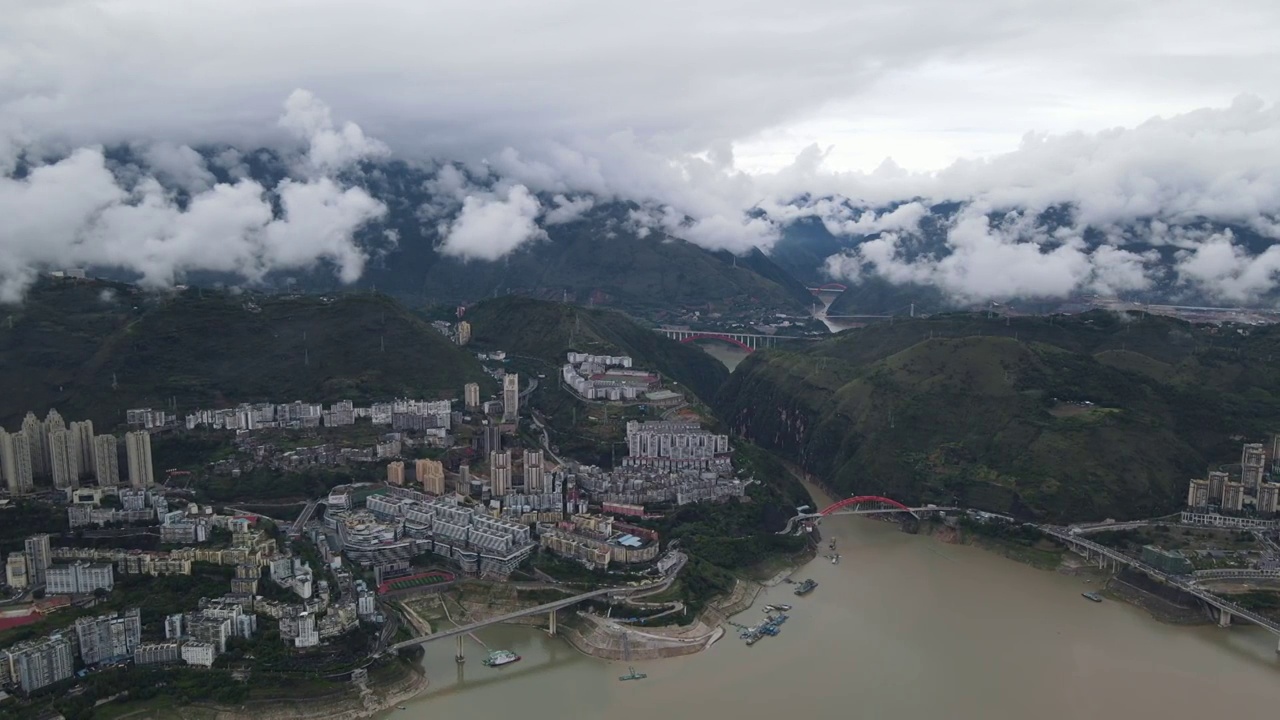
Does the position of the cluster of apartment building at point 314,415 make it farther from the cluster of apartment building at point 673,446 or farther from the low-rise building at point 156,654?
the low-rise building at point 156,654

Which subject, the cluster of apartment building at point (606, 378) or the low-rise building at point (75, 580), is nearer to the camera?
the low-rise building at point (75, 580)

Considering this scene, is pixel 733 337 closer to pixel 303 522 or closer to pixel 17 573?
pixel 303 522

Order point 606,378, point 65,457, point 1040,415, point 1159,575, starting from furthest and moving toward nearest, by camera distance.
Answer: point 606,378 → point 1040,415 → point 65,457 → point 1159,575

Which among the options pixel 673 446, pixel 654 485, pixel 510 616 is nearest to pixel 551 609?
pixel 510 616

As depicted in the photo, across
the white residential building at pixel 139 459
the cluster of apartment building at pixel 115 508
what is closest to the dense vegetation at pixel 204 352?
the white residential building at pixel 139 459

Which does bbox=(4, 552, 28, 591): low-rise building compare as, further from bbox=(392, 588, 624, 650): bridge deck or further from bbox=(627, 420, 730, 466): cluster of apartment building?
bbox=(627, 420, 730, 466): cluster of apartment building

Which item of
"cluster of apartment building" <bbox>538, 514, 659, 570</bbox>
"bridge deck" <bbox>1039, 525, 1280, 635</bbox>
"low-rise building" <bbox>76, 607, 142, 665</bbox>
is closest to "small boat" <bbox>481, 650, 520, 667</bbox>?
"cluster of apartment building" <bbox>538, 514, 659, 570</bbox>
